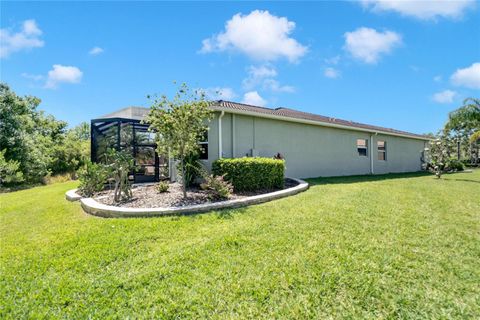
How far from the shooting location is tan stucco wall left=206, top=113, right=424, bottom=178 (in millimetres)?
9688

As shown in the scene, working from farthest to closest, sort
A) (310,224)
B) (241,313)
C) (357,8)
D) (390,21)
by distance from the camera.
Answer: (390,21) < (357,8) < (310,224) < (241,313)

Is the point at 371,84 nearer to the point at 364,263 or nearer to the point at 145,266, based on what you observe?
the point at 364,263

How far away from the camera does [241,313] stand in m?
2.49

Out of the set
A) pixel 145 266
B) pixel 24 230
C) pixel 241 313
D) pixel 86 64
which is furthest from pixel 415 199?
pixel 86 64

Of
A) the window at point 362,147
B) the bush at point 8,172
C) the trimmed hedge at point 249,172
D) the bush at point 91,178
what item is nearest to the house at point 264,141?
the window at point 362,147

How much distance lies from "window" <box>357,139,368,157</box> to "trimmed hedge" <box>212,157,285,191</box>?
909 cm

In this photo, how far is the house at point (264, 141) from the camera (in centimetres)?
960

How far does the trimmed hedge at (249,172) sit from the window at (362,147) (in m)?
9.09

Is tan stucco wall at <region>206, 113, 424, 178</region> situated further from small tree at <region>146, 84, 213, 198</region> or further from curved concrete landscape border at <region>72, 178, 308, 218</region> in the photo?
curved concrete landscape border at <region>72, 178, 308, 218</region>

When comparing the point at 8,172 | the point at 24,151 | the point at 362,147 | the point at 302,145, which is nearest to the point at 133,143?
the point at 302,145

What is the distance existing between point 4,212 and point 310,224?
845 cm

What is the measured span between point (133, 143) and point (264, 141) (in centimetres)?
588

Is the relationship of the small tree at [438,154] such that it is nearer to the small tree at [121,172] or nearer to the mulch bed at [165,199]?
the mulch bed at [165,199]

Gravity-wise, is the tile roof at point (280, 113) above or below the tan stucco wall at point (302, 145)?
above
